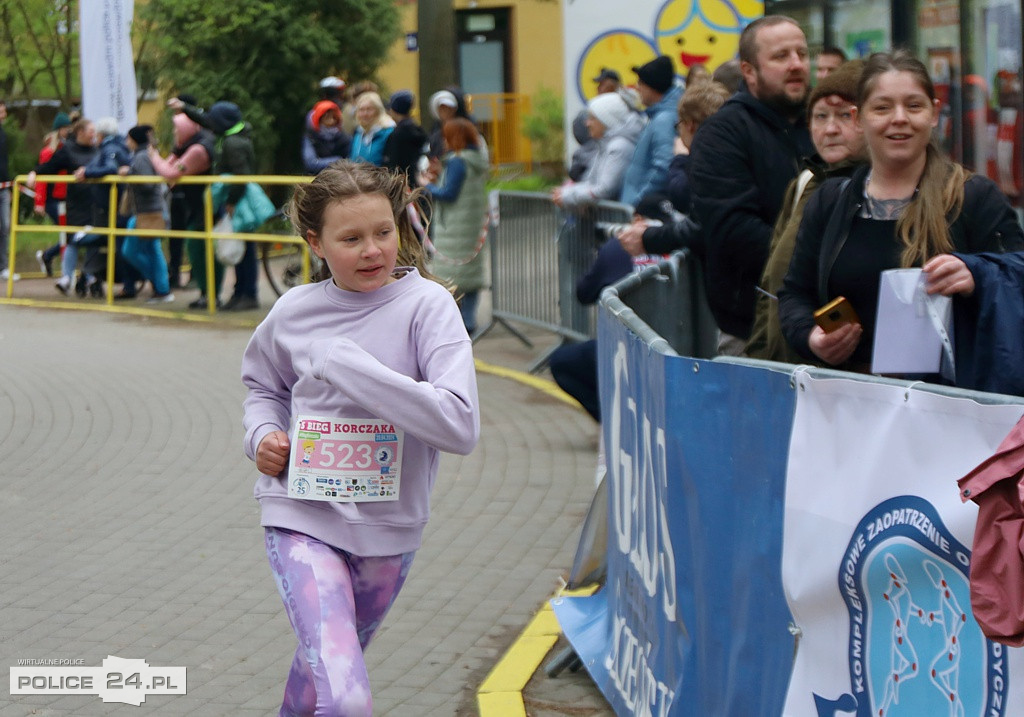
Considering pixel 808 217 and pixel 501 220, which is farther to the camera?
pixel 501 220

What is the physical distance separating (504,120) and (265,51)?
24.3 feet

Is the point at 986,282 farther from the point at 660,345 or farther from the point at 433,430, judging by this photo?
the point at 433,430

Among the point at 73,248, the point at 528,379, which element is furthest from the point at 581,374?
the point at 73,248

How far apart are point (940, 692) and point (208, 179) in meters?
12.7

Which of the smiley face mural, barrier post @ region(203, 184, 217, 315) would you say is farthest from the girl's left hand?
the smiley face mural

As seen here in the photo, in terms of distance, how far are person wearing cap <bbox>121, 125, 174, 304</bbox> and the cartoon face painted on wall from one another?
6.25m

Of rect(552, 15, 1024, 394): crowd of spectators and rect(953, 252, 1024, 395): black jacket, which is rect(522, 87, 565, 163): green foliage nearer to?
A: rect(552, 15, 1024, 394): crowd of spectators

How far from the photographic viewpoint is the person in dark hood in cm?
1498

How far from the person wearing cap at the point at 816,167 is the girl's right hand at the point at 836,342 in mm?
535

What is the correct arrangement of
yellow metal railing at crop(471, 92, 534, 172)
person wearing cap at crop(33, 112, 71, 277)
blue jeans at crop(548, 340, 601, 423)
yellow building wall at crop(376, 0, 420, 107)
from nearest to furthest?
1. blue jeans at crop(548, 340, 601, 423)
2. person wearing cap at crop(33, 112, 71, 277)
3. yellow metal railing at crop(471, 92, 534, 172)
4. yellow building wall at crop(376, 0, 420, 107)

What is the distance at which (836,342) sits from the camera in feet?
15.1

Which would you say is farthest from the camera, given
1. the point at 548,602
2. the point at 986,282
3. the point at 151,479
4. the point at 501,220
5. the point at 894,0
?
the point at 501,220

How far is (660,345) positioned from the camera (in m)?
4.18

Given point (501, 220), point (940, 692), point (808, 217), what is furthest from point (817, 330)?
point (501, 220)
